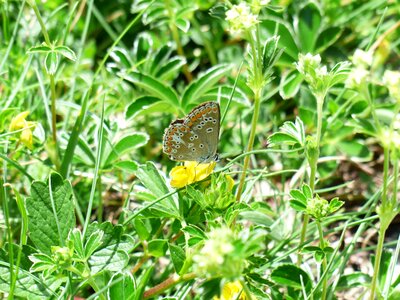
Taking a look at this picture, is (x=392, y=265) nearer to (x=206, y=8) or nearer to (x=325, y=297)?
(x=325, y=297)

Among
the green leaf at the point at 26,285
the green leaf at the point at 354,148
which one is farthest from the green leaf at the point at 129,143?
the green leaf at the point at 354,148

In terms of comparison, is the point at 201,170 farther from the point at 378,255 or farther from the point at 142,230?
the point at 378,255

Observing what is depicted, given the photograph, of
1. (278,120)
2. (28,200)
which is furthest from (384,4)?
(28,200)

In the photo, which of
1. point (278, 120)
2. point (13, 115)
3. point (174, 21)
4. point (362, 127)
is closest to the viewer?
point (362, 127)

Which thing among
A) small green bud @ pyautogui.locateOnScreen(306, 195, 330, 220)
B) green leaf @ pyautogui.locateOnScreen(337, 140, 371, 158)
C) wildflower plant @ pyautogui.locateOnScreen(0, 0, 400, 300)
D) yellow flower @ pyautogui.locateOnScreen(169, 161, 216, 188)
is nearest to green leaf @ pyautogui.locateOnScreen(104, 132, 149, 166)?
wildflower plant @ pyautogui.locateOnScreen(0, 0, 400, 300)

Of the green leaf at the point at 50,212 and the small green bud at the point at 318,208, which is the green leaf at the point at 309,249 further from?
the green leaf at the point at 50,212

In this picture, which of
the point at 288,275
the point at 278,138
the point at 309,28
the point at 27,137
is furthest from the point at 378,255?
the point at 309,28
